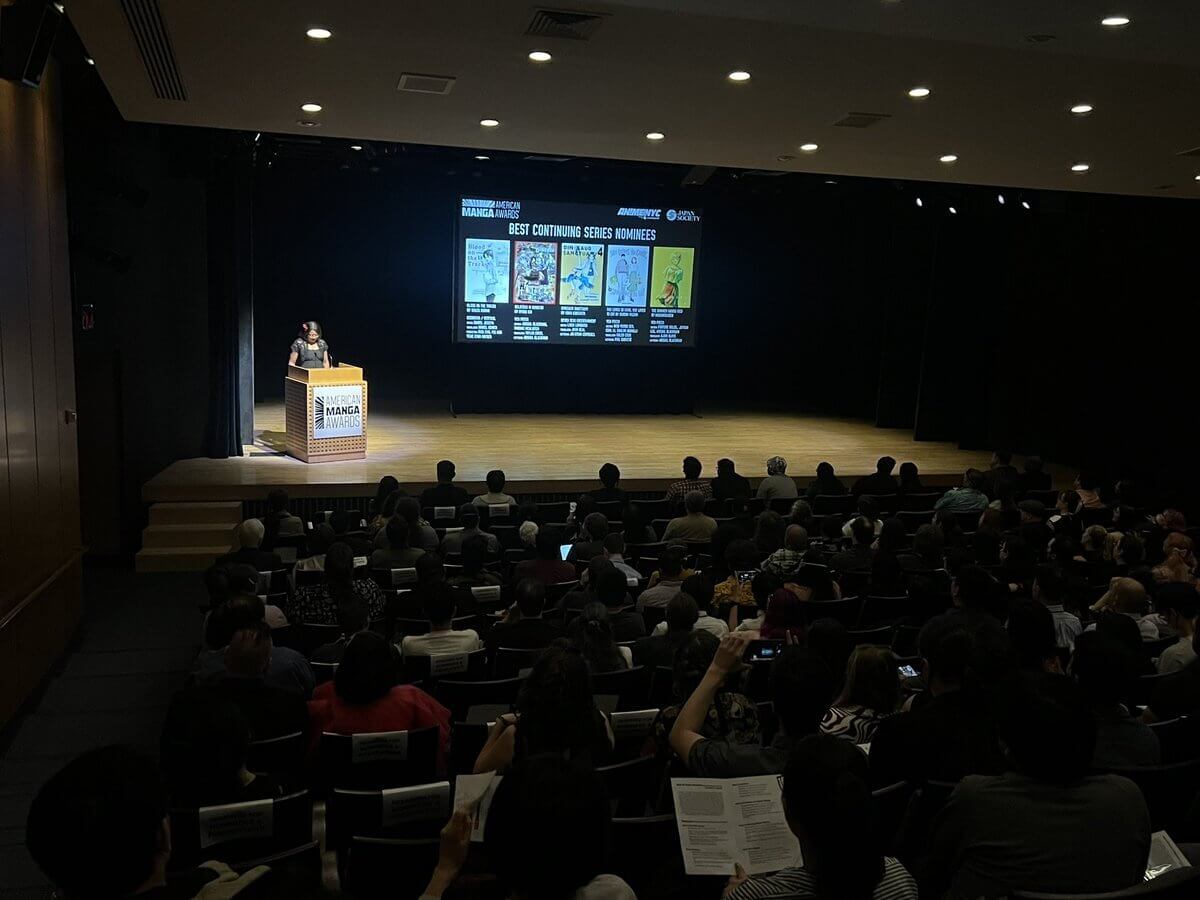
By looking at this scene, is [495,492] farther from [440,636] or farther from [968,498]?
[968,498]

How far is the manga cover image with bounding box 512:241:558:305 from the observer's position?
14281 mm

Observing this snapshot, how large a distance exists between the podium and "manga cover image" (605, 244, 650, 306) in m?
4.69

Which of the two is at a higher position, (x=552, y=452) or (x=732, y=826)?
(x=732, y=826)

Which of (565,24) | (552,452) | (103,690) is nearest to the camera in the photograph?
(565,24)

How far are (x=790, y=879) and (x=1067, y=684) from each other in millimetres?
1074

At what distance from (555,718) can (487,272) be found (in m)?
11.9

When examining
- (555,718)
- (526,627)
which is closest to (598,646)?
(526,627)

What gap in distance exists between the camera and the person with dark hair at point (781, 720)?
275 centimetres

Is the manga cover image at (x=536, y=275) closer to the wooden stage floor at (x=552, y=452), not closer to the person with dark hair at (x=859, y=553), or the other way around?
the wooden stage floor at (x=552, y=452)

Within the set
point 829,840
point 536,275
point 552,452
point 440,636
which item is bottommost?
point 552,452

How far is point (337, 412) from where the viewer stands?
11000 millimetres

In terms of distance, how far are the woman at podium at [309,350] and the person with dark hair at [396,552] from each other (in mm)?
5332

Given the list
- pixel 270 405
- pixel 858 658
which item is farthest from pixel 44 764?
pixel 270 405

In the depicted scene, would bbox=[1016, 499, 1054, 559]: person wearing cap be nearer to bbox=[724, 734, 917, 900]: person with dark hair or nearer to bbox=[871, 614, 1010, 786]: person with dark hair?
bbox=[871, 614, 1010, 786]: person with dark hair
